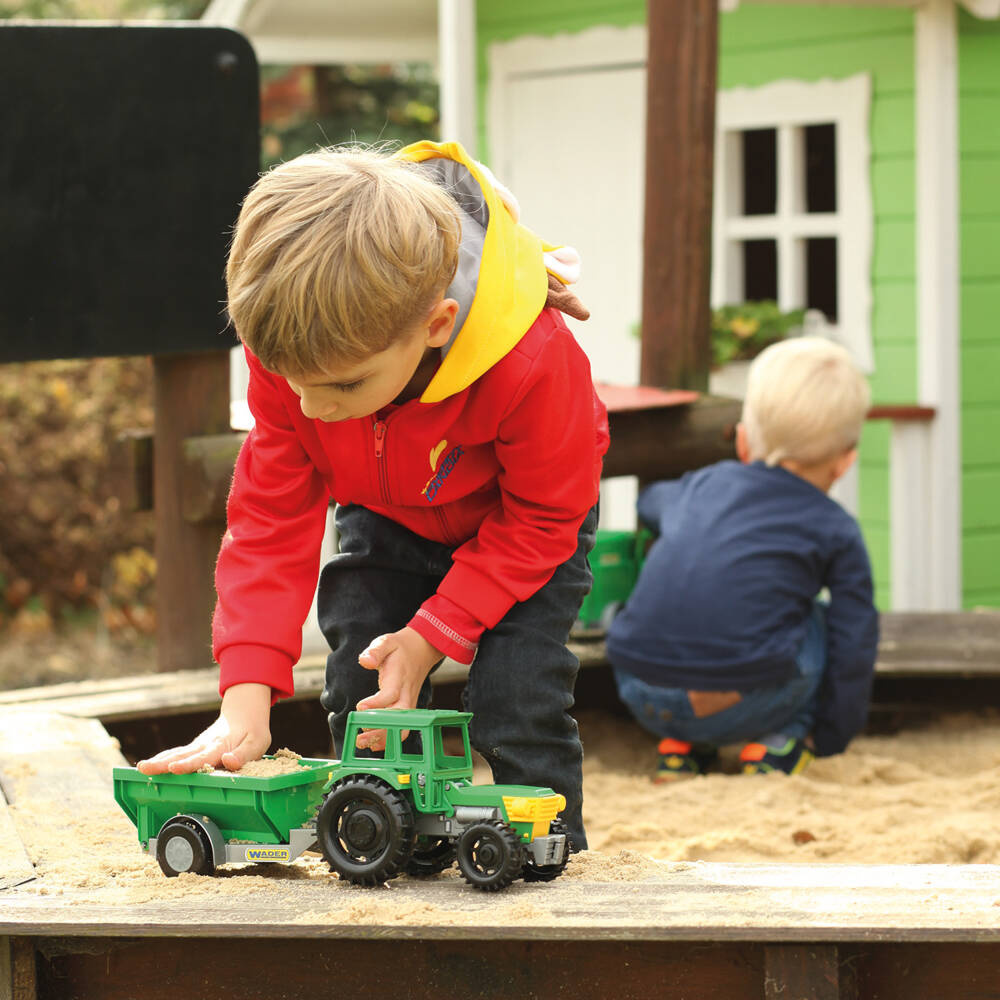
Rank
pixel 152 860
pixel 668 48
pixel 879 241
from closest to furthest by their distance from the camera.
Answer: pixel 152 860 → pixel 668 48 → pixel 879 241

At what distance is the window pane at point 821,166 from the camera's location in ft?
22.1

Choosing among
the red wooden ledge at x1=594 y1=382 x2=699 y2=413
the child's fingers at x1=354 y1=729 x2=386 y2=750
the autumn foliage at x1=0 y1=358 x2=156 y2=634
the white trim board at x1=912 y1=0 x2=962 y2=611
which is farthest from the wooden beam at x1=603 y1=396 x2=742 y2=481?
the autumn foliage at x1=0 y1=358 x2=156 y2=634

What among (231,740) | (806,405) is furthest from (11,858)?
(806,405)

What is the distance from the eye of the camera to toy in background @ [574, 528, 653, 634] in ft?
15.3

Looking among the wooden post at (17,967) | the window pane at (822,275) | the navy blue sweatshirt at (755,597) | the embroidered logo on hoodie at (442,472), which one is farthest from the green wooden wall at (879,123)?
the wooden post at (17,967)

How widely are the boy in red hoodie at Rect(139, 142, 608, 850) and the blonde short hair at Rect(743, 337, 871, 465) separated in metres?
1.44

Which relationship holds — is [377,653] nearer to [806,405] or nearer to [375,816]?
[375,816]

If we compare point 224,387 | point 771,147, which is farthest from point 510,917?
point 771,147

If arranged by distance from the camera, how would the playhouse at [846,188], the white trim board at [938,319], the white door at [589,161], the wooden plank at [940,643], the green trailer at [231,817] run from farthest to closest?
the white door at [589,161], the playhouse at [846,188], the white trim board at [938,319], the wooden plank at [940,643], the green trailer at [231,817]

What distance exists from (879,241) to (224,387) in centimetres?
328

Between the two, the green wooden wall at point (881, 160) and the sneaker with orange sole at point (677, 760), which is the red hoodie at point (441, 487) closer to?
the sneaker with orange sole at point (677, 760)

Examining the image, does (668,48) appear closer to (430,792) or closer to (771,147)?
(771,147)

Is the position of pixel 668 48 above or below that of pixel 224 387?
above

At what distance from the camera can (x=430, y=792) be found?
7.14ft
